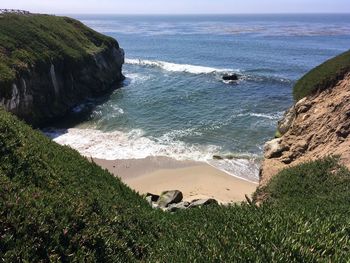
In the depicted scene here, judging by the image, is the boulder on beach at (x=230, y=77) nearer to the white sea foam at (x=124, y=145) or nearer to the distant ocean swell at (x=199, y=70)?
the distant ocean swell at (x=199, y=70)

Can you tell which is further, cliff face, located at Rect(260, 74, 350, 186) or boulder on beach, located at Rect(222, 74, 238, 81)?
boulder on beach, located at Rect(222, 74, 238, 81)

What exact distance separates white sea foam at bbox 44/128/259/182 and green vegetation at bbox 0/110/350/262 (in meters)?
15.2

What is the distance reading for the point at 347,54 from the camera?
27.7 meters

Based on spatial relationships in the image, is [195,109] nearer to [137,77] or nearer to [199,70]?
[137,77]

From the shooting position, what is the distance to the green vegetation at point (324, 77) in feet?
82.6

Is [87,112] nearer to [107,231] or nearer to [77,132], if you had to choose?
[77,132]

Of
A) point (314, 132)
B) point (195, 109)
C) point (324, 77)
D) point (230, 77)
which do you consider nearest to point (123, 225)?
point (314, 132)

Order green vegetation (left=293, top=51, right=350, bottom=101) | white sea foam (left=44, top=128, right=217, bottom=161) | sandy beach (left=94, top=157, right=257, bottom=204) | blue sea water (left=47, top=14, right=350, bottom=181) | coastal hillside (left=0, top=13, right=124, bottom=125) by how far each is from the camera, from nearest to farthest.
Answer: green vegetation (left=293, top=51, right=350, bottom=101) < sandy beach (left=94, top=157, right=257, bottom=204) < white sea foam (left=44, top=128, right=217, bottom=161) < blue sea water (left=47, top=14, right=350, bottom=181) < coastal hillside (left=0, top=13, right=124, bottom=125)

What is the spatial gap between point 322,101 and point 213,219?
618 inches

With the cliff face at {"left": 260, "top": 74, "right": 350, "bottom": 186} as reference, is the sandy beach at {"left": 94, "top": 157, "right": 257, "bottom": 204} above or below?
below

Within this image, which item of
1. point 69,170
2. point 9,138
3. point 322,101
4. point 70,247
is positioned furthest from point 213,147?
point 70,247

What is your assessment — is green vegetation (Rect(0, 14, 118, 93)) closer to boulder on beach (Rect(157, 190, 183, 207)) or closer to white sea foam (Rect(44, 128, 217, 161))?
white sea foam (Rect(44, 128, 217, 161))

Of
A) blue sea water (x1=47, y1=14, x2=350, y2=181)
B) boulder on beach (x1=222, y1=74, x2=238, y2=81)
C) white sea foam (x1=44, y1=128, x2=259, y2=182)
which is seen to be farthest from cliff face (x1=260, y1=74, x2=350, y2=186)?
boulder on beach (x1=222, y1=74, x2=238, y2=81)

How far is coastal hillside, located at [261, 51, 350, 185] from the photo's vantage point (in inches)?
834
